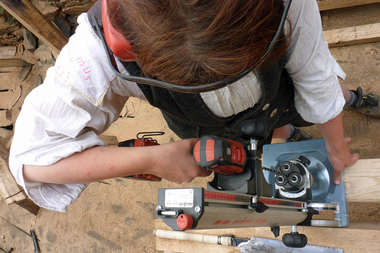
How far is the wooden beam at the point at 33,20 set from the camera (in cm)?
225

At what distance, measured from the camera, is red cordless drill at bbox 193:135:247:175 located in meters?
0.72

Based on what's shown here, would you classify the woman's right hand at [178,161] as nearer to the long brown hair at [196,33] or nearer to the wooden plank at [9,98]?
the long brown hair at [196,33]

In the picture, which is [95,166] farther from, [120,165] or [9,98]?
[9,98]

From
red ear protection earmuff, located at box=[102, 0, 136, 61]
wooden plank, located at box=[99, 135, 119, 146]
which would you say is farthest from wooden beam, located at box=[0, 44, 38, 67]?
red ear protection earmuff, located at box=[102, 0, 136, 61]

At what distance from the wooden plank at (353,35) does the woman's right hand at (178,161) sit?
1.58 metres

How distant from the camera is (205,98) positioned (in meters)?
0.94

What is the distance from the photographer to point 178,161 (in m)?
0.87

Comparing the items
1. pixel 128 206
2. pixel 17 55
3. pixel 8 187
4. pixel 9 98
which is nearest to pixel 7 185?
pixel 8 187

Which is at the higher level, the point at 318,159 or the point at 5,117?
the point at 5,117

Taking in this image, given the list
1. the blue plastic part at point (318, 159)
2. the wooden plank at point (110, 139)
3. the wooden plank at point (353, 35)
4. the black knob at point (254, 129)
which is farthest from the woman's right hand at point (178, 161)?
the wooden plank at point (110, 139)

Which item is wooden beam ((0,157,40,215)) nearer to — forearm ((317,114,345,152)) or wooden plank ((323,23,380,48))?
forearm ((317,114,345,152))

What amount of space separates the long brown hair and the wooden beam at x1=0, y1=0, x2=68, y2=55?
84.5 inches

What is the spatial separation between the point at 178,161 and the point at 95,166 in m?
0.28

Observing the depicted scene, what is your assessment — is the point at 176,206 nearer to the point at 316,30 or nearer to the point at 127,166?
the point at 127,166
